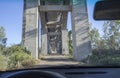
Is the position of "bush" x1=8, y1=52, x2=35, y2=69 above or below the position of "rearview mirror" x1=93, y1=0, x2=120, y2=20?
below

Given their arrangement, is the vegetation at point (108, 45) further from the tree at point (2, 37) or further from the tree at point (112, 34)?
the tree at point (2, 37)

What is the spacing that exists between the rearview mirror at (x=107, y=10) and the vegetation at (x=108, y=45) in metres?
0.12

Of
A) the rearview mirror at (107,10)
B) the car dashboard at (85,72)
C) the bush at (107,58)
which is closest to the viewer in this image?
the car dashboard at (85,72)

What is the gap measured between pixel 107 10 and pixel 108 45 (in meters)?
0.49

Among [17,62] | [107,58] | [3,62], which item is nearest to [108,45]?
[107,58]

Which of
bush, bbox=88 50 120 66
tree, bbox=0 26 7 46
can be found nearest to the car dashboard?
bush, bbox=88 50 120 66

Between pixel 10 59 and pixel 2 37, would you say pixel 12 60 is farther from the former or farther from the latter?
pixel 2 37

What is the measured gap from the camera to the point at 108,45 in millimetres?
3018

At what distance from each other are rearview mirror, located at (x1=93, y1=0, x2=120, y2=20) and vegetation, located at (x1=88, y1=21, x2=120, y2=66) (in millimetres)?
121

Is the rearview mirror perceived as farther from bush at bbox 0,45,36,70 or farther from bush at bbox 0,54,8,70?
bush at bbox 0,54,8,70

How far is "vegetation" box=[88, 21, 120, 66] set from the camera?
2.94 m

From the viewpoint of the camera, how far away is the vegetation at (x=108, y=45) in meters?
2.94

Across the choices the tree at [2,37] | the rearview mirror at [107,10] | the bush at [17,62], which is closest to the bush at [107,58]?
the rearview mirror at [107,10]

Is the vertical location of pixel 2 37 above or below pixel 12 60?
above
